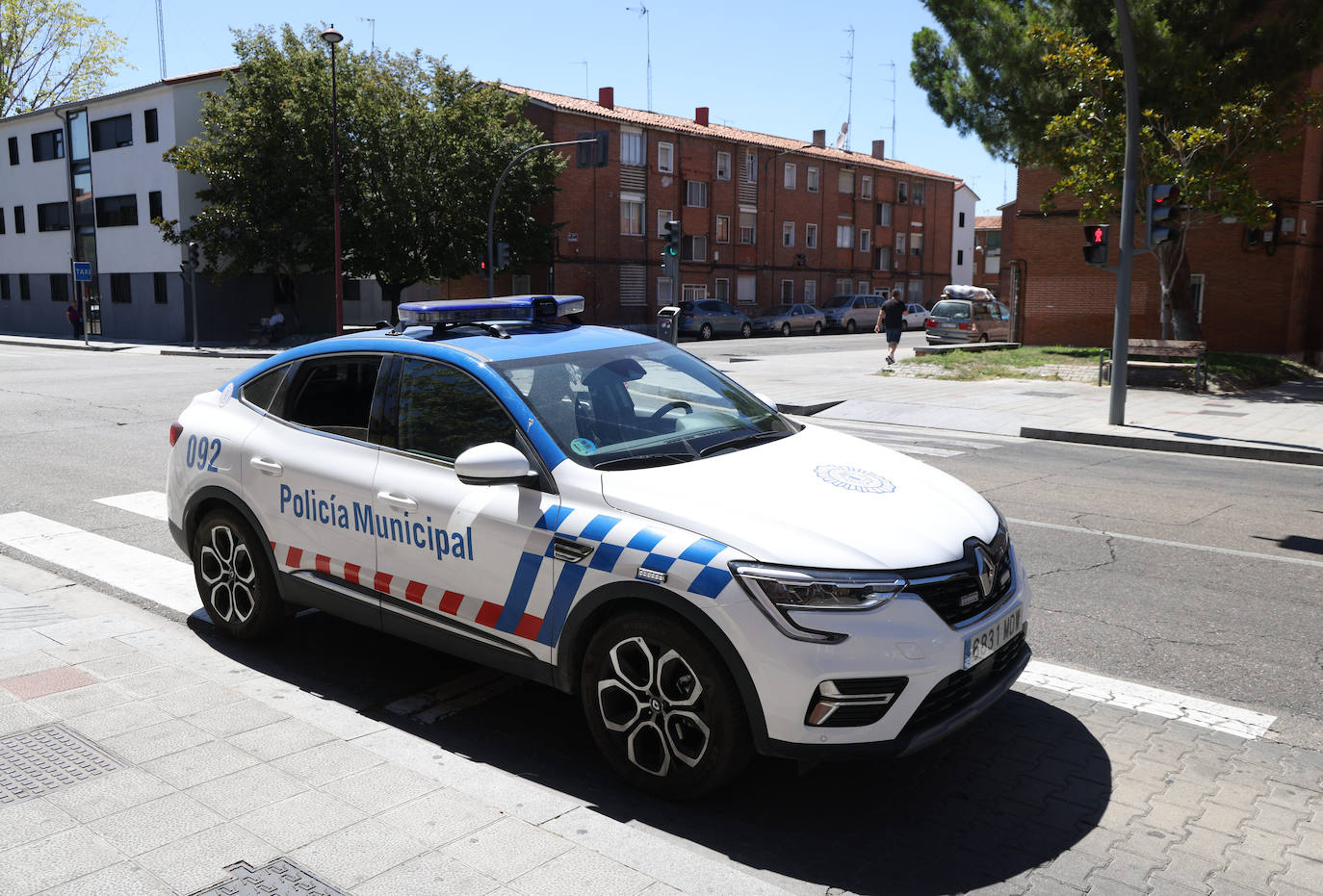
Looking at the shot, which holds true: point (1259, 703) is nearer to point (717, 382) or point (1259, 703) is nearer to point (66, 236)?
point (717, 382)

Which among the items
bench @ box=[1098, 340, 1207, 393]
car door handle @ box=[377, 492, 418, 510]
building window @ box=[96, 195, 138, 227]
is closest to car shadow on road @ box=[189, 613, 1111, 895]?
car door handle @ box=[377, 492, 418, 510]

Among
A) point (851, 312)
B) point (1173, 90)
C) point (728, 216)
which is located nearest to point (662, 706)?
point (1173, 90)

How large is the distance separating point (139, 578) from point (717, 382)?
149 inches

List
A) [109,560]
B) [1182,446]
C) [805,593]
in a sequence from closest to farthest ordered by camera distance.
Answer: [805,593]
[109,560]
[1182,446]

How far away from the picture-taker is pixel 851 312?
49.7 m

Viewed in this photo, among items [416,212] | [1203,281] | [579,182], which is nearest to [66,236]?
[416,212]

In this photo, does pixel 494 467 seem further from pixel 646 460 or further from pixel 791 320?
pixel 791 320

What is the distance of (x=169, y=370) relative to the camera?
24156 mm

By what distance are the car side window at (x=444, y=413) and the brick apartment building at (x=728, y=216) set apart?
37.7 metres

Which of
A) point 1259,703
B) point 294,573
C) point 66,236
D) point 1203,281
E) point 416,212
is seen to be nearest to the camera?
point 1259,703

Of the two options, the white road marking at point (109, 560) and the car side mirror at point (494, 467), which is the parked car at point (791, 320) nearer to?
the white road marking at point (109, 560)

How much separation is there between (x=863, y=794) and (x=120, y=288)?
44.4 metres

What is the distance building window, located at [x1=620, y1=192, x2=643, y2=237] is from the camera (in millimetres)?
45531

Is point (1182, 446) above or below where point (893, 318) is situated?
below
